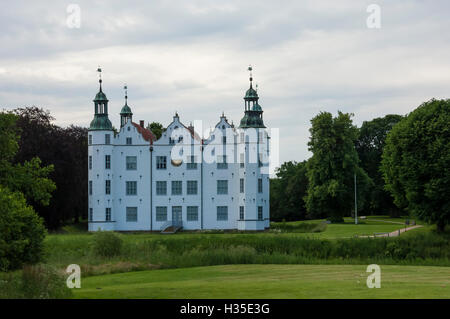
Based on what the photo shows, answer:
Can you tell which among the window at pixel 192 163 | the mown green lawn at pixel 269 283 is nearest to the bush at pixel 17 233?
the mown green lawn at pixel 269 283

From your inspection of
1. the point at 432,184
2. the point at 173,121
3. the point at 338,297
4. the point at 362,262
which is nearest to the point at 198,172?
the point at 173,121

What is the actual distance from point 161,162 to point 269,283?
1474 inches

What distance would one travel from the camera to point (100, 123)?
5856 cm

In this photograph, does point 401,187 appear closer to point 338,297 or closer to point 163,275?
point 163,275

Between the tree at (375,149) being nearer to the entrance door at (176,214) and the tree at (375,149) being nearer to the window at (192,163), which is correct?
the window at (192,163)

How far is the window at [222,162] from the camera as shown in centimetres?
5869

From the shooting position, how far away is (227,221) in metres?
58.5

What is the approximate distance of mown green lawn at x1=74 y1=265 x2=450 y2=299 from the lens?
63.1 ft

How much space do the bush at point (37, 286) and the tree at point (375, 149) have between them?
5809 centimetres

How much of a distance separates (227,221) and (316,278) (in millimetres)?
34391

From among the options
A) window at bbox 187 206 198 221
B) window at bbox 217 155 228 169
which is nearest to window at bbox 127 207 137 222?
window at bbox 187 206 198 221

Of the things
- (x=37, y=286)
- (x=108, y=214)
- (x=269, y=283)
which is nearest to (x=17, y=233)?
(x=37, y=286)

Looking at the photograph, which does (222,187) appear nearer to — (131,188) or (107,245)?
(131,188)

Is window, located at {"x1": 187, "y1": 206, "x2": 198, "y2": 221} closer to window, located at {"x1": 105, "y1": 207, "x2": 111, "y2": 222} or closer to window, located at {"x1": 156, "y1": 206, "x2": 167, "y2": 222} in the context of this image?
window, located at {"x1": 156, "y1": 206, "x2": 167, "y2": 222}
